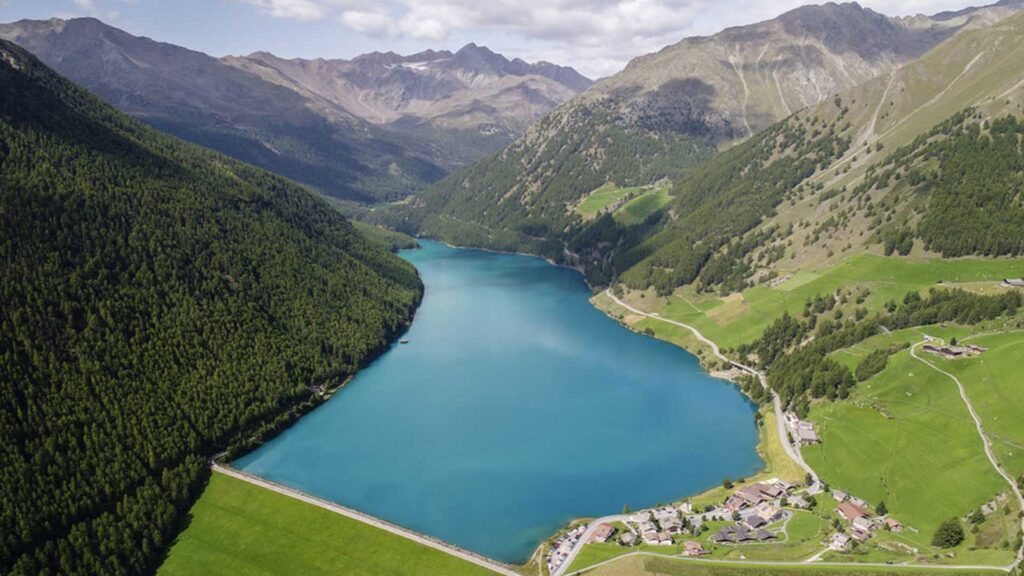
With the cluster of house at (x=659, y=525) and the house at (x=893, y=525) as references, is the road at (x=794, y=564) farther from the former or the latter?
the house at (x=893, y=525)

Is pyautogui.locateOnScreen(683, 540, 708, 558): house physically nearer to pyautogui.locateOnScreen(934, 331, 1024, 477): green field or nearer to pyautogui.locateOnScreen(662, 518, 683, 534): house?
pyautogui.locateOnScreen(662, 518, 683, 534): house

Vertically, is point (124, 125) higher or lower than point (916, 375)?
higher

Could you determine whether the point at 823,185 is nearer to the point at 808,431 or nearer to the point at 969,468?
the point at 808,431

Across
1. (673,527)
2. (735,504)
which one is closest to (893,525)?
(735,504)

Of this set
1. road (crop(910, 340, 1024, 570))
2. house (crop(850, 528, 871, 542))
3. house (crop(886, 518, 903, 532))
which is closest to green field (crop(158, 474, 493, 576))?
house (crop(850, 528, 871, 542))

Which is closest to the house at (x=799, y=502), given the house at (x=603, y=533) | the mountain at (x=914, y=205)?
the house at (x=603, y=533)

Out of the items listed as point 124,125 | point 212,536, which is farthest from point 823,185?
point 124,125
